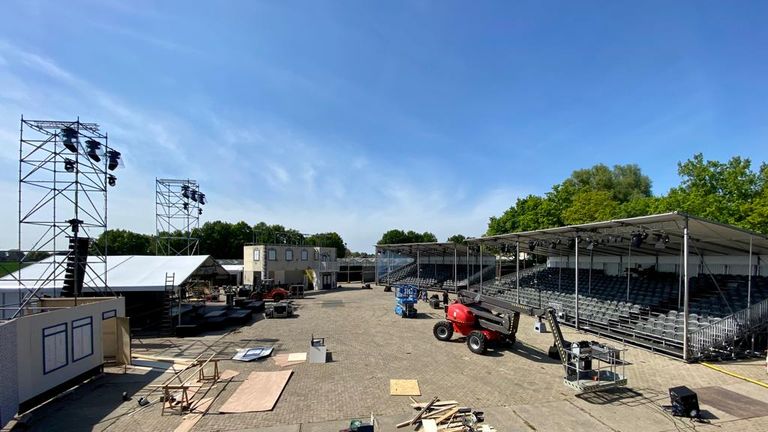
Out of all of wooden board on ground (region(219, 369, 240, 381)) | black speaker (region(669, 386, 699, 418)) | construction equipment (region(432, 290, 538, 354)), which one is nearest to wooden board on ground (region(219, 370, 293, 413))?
wooden board on ground (region(219, 369, 240, 381))

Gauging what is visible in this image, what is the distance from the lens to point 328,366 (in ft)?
44.7

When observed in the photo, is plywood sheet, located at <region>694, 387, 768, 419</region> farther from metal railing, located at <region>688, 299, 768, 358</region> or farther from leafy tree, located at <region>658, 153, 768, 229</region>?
leafy tree, located at <region>658, 153, 768, 229</region>

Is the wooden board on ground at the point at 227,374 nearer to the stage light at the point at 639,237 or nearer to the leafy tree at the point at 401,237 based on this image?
the stage light at the point at 639,237

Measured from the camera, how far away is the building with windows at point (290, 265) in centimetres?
3791

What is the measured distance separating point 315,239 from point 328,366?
3135 inches

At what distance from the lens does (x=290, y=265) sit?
39812mm

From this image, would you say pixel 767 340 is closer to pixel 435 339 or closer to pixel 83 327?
pixel 435 339

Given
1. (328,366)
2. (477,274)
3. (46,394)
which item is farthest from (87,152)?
(477,274)

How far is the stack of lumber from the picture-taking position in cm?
838

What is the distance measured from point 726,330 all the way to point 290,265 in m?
34.0

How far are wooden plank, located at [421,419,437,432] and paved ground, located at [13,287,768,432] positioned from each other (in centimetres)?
81

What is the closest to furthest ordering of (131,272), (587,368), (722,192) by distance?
(587,368) → (131,272) → (722,192)

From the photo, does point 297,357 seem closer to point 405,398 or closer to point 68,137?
point 405,398

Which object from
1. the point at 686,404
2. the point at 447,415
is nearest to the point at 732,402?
the point at 686,404
